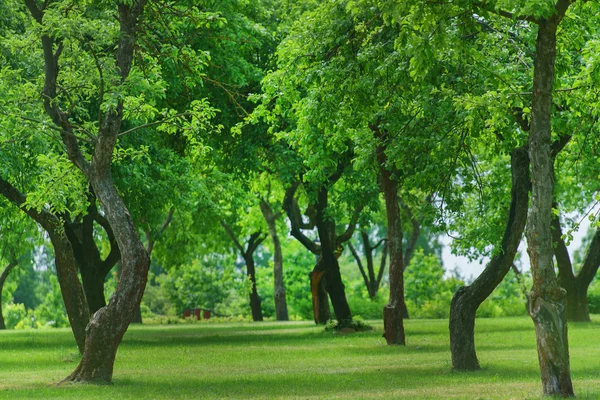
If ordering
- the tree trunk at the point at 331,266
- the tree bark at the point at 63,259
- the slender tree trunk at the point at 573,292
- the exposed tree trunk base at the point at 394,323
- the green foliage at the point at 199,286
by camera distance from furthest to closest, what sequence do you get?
1. the green foliage at the point at 199,286
2. the slender tree trunk at the point at 573,292
3. the tree trunk at the point at 331,266
4. the exposed tree trunk base at the point at 394,323
5. the tree bark at the point at 63,259

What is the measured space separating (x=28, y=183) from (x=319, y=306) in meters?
20.9

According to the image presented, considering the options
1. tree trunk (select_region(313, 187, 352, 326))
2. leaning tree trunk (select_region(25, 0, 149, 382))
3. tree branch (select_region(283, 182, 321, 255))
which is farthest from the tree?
leaning tree trunk (select_region(25, 0, 149, 382))

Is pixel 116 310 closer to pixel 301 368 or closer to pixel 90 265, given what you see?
pixel 301 368

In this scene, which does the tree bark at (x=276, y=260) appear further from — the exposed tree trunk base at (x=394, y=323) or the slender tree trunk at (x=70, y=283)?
the slender tree trunk at (x=70, y=283)

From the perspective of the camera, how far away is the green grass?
1745cm

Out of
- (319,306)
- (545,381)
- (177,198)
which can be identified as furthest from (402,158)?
(319,306)

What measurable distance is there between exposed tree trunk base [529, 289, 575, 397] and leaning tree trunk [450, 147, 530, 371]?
5289mm

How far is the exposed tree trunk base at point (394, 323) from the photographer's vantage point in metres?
29.2

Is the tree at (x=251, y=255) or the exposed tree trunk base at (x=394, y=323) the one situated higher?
the tree at (x=251, y=255)

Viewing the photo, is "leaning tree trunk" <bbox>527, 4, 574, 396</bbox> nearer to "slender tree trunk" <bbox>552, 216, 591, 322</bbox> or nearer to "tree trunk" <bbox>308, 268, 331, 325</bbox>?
"tree trunk" <bbox>308, 268, 331, 325</bbox>

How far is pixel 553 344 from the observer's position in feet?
49.8

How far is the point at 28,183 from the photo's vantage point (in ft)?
82.5

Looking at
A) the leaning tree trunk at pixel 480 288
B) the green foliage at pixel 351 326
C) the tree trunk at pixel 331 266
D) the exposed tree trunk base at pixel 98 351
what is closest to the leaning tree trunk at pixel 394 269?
the green foliage at pixel 351 326

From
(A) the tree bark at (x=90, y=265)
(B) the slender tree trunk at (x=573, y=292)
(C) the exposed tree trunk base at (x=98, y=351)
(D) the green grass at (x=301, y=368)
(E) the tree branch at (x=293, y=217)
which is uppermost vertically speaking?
(E) the tree branch at (x=293, y=217)
